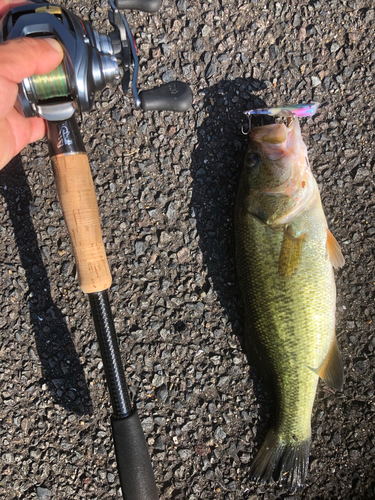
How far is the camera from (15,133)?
217 cm

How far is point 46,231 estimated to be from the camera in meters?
2.44

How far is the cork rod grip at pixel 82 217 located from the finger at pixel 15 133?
45cm

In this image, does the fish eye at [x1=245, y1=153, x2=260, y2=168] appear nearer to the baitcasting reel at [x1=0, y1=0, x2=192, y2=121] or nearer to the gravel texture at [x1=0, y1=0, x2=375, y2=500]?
the gravel texture at [x1=0, y1=0, x2=375, y2=500]

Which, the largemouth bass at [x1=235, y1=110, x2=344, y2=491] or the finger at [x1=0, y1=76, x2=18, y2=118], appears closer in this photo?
the finger at [x1=0, y1=76, x2=18, y2=118]

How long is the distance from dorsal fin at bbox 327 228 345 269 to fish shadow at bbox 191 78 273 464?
608 millimetres

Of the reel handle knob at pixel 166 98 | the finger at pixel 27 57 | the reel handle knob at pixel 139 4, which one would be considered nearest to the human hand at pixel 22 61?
the finger at pixel 27 57

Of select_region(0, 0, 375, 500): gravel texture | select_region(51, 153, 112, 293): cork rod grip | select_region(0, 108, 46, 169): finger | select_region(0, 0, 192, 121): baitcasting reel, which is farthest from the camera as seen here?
select_region(0, 0, 375, 500): gravel texture

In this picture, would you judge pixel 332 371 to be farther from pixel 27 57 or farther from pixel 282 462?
pixel 27 57

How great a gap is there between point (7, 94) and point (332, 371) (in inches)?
91.8

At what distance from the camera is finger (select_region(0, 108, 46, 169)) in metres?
2.09

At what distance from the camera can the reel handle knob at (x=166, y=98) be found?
1.87 metres

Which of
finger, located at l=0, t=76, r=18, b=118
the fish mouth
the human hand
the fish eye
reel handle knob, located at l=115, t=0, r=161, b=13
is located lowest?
the fish eye

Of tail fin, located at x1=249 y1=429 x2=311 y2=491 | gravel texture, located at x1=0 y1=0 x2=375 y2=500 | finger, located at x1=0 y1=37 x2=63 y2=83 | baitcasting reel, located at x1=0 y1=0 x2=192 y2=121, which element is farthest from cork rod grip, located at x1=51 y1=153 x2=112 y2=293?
tail fin, located at x1=249 y1=429 x2=311 y2=491

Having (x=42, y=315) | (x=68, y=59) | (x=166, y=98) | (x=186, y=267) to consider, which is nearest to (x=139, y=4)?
(x=166, y=98)
